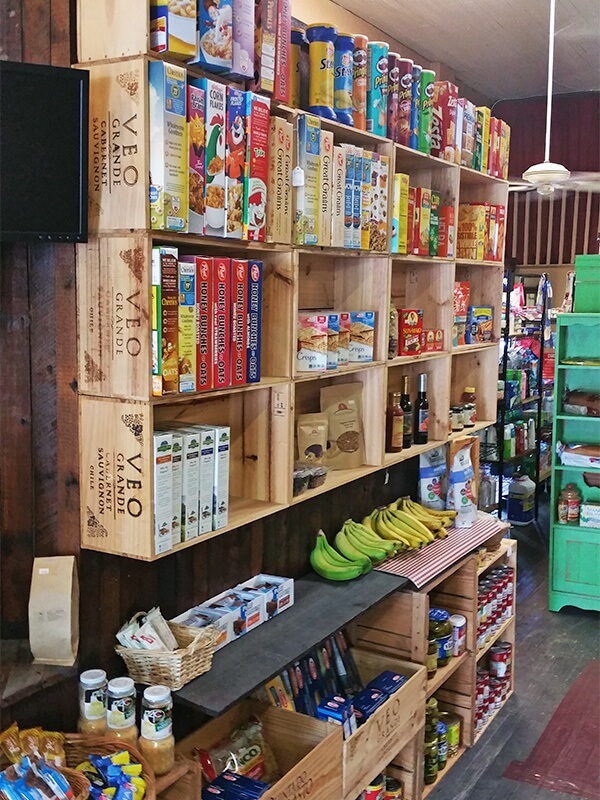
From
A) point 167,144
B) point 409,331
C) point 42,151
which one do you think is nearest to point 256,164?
point 167,144

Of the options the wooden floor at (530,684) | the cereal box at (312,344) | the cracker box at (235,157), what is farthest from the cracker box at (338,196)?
the wooden floor at (530,684)

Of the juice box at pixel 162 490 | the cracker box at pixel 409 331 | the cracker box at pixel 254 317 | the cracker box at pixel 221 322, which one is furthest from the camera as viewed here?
the cracker box at pixel 409 331

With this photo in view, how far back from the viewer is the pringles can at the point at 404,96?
300 cm

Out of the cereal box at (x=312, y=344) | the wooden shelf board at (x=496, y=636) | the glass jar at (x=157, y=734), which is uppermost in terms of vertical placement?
the cereal box at (x=312, y=344)

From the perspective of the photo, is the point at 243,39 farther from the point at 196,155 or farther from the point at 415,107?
the point at 415,107

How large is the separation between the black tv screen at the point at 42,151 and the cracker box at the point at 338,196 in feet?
3.12

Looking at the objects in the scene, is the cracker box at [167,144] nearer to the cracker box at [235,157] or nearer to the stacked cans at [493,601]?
the cracker box at [235,157]

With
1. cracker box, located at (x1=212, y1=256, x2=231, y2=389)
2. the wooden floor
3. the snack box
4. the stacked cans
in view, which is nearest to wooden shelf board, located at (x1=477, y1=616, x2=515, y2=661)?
the stacked cans

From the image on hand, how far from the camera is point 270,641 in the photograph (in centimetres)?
233

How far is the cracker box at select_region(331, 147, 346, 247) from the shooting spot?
258cm

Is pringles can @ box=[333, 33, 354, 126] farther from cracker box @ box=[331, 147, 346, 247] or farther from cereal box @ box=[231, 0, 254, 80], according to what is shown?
cereal box @ box=[231, 0, 254, 80]

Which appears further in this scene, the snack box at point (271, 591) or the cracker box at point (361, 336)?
the cracker box at point (361, 336)

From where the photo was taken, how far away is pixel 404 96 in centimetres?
301

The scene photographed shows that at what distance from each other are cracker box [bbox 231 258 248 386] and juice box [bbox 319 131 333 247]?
45 centimetres
